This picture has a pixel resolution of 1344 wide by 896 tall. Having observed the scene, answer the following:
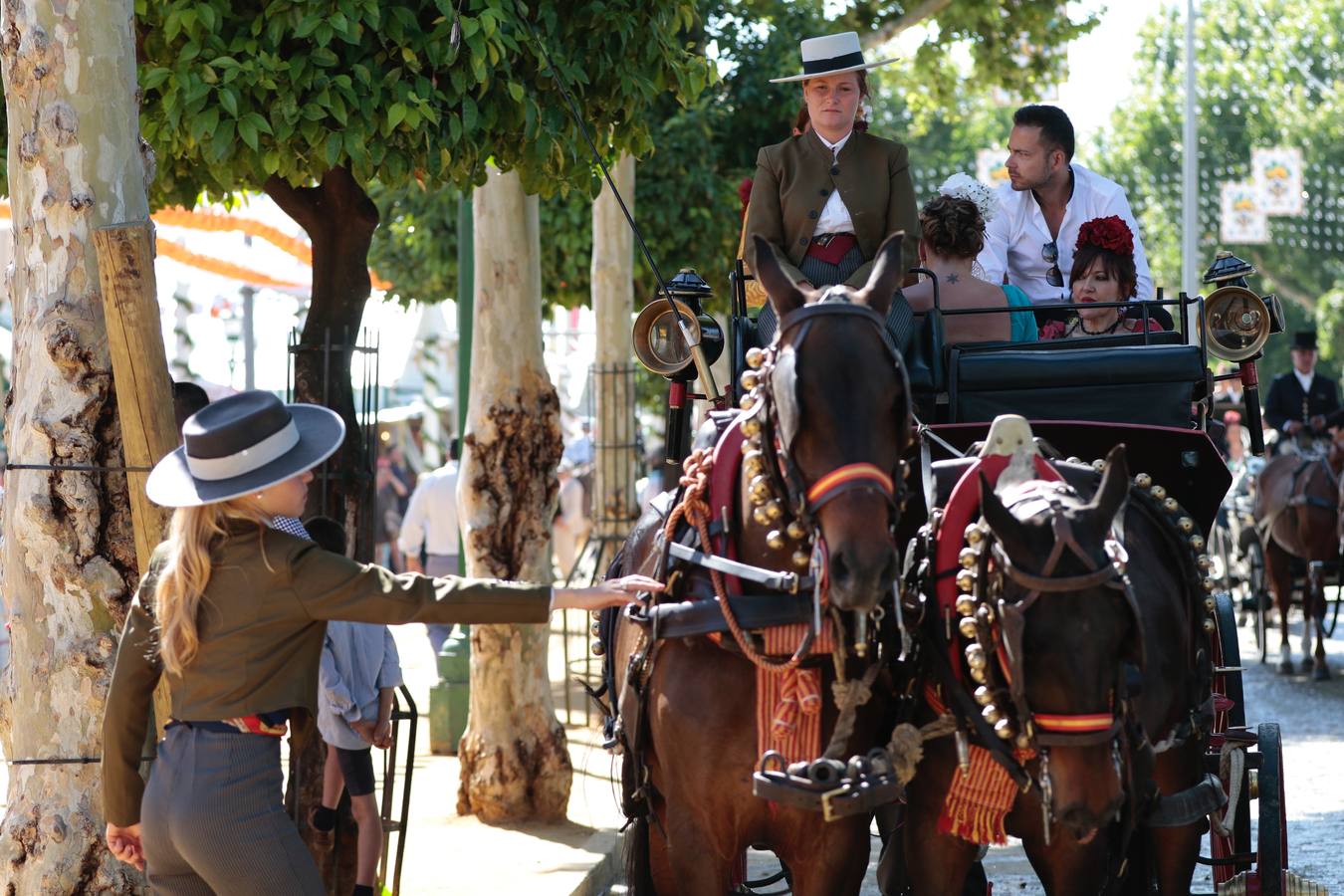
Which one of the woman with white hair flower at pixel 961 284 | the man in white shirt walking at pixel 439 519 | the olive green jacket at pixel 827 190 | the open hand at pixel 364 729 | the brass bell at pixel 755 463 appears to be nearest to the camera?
the brass bell at pixel 755 463

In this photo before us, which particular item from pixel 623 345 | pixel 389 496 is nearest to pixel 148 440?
pixel 623 345

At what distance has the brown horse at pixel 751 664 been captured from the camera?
3965 millimetres

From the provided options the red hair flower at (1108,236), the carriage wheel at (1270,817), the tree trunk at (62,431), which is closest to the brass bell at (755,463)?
the tree trunk at (62,431)

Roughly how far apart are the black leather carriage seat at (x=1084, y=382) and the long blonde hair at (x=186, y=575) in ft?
8.20

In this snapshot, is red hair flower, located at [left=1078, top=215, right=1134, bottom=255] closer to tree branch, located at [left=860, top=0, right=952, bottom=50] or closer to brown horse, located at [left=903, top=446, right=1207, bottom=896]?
brown horse, located at [left=903, top=446, right=1207, bottom=896]

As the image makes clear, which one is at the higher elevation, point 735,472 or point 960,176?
point 960,176

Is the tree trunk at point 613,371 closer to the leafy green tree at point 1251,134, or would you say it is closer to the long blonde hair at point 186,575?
the long blonde hair at point 186,575

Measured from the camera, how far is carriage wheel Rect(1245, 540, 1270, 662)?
15.3m

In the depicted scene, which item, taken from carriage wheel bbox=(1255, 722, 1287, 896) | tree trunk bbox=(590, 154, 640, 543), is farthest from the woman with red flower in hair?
tree trunk bbox=(590, 154, 640, 543)

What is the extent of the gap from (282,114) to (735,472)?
88.8 inches

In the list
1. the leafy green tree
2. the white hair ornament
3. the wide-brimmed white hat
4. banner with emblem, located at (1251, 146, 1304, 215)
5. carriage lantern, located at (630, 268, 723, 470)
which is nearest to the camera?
the wide-brimmed white hat

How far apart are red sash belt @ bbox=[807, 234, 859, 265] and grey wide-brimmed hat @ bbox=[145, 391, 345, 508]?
6.59 feet

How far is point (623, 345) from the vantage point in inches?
530

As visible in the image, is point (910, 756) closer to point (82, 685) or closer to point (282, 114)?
point (82, 685)
